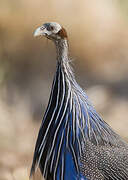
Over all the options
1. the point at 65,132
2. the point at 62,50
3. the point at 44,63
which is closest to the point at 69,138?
the point at 65,132

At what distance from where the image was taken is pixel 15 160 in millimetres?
2369

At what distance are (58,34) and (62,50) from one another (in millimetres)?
61

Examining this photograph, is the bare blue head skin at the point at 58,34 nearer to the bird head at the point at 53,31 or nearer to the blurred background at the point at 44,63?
the bird head at the point at 53,31

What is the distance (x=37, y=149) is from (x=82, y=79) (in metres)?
0.72

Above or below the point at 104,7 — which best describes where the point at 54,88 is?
below

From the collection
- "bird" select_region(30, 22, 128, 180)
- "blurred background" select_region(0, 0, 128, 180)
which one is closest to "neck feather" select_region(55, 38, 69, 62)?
"bird" select_region(30, 22, 128, 180)

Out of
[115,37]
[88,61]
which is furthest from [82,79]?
[115,37]

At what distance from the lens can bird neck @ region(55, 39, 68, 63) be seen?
5.44 ft

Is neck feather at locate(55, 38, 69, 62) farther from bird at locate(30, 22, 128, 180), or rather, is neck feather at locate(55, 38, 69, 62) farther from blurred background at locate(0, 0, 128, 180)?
blurred background at locate(0, 0, 128, 180)

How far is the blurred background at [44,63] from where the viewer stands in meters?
2.29

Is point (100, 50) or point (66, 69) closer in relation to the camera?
point (66, 69)

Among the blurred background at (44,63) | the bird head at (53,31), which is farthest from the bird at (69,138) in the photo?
the blurred background at (44,63)

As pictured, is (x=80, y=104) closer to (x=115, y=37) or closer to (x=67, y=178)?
(x=67, y=178)

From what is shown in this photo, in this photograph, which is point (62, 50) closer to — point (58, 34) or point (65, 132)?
point (58, 34)
